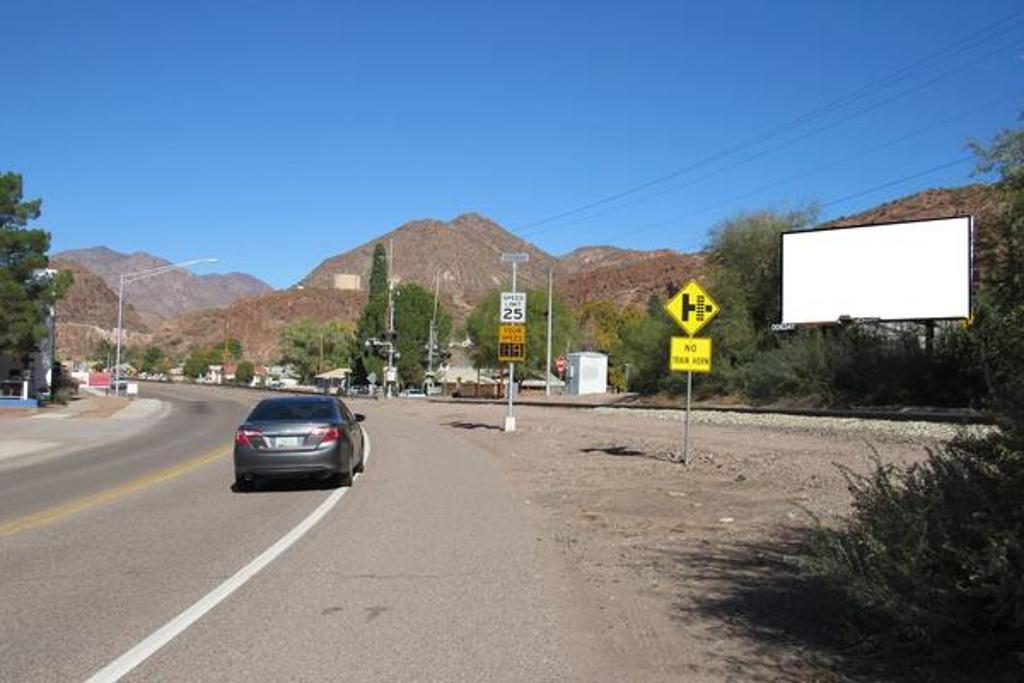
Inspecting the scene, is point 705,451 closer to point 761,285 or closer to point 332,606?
point 332,606

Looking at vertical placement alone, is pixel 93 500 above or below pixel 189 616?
below

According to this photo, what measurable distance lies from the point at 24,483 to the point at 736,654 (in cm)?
1586

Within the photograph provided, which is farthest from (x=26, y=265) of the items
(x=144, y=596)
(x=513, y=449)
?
(x=144, y=596)

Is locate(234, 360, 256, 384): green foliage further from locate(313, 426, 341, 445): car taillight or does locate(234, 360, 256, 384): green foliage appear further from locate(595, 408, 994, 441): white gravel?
locate(313, 426, 341, 445): car taillight

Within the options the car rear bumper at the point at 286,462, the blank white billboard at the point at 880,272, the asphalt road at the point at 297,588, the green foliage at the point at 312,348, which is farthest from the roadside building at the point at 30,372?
the green foliage at the point at 312,348

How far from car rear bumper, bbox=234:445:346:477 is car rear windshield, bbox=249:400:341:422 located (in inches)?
30.1

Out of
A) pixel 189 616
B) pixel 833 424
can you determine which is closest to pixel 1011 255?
pixel 189 616

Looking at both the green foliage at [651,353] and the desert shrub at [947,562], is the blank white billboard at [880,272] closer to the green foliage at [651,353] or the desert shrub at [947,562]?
the green foliage at [651,353]

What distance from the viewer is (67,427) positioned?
123ft

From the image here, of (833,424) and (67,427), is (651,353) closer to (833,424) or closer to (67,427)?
(833,424)

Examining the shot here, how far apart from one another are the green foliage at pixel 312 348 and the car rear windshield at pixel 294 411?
14787 centimetres

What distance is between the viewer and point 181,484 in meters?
17.8

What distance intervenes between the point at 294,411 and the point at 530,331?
89.9 meters

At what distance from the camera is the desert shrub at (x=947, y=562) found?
5492mm
